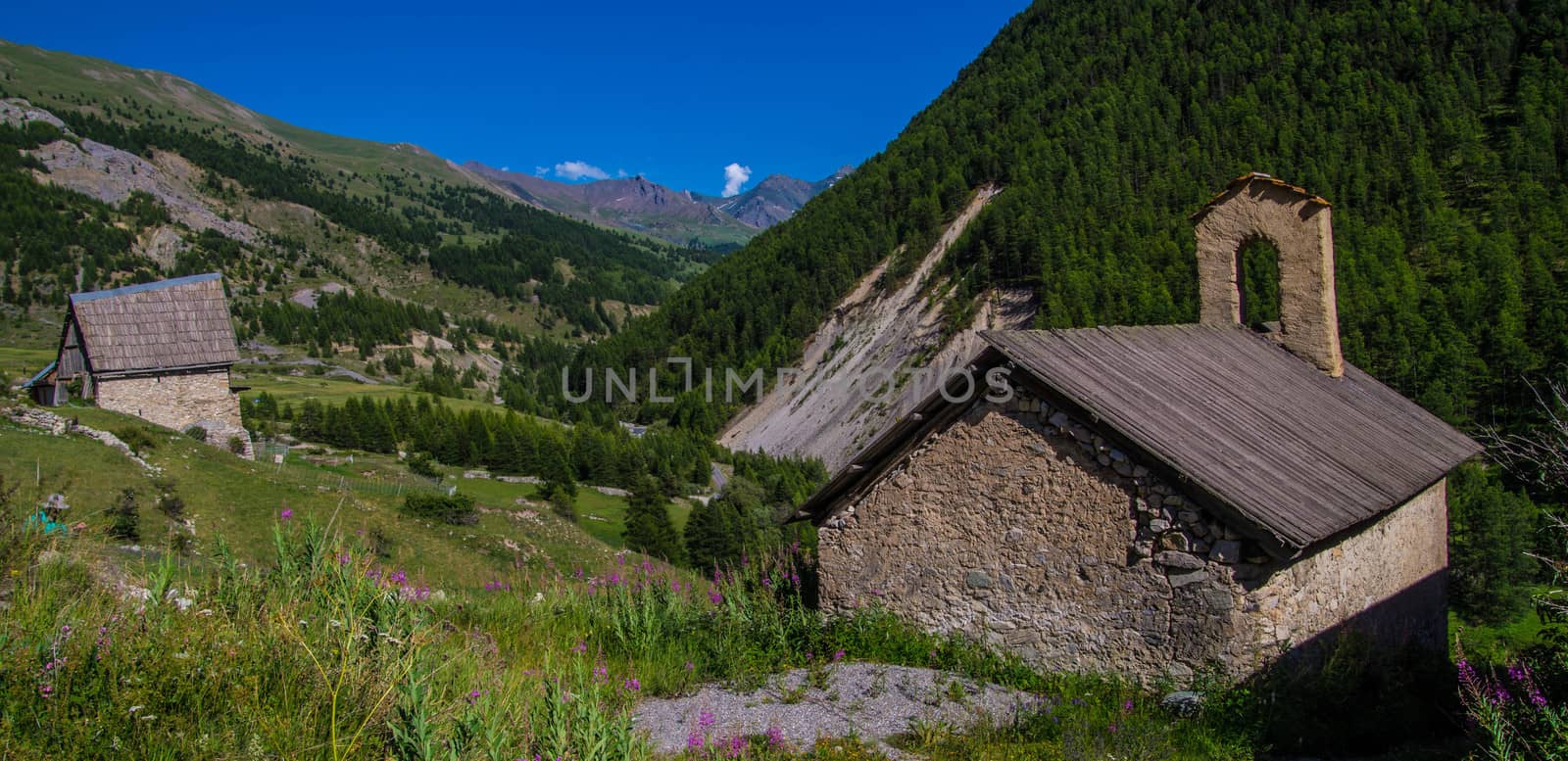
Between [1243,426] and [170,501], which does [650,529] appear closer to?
[170,501]

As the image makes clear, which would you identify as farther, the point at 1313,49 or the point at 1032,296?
the point at 1313,49

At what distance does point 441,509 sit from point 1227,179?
8957cm

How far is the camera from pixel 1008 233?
85438mm

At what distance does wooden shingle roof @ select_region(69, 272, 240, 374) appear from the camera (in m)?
28.8

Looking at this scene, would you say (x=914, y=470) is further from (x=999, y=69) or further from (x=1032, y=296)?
(x=999, y=69)

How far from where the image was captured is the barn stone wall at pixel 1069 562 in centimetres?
838

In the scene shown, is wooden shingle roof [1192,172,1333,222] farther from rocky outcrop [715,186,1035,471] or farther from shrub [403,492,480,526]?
rocky outcrop [715,186,1035,471]

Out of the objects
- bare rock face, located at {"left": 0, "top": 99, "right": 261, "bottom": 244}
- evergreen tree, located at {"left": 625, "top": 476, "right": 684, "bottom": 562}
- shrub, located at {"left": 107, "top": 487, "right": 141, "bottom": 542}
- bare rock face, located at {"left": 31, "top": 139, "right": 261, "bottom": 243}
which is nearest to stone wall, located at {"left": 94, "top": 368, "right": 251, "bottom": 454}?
shrub, located at {"left": 107, "top": 487, "right": 141, "bottom": 542}

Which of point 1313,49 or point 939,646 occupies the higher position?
point 1313,49

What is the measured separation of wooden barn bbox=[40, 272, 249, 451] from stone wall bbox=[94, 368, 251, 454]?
3cm

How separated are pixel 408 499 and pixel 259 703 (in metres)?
24.9

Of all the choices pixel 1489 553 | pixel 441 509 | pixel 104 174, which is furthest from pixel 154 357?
pixel 104 174

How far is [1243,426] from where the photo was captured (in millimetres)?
10078

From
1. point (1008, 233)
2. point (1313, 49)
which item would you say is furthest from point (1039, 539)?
point (1313, 49)
